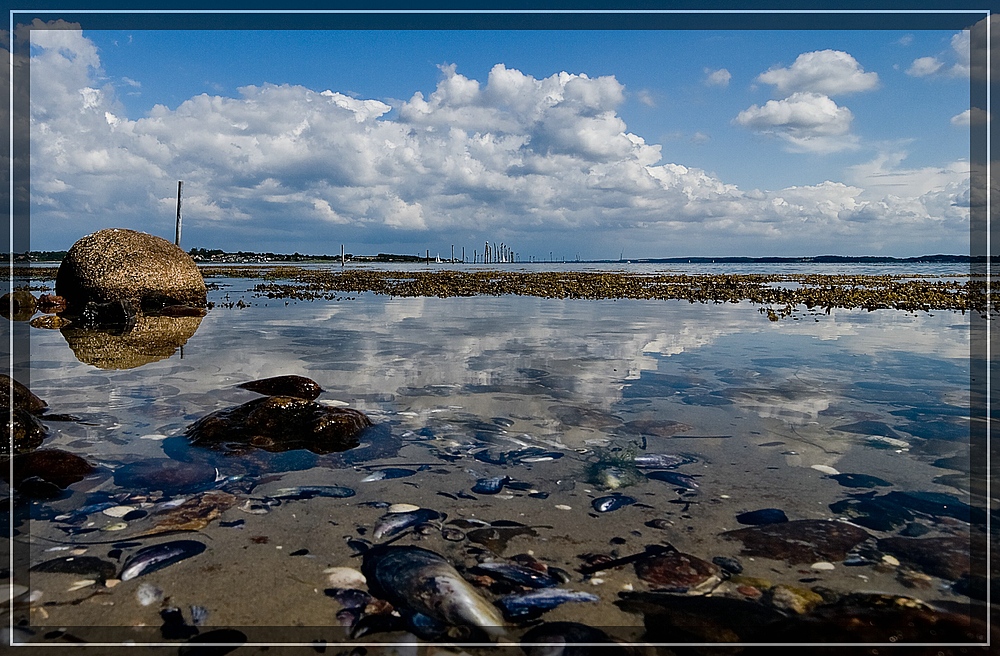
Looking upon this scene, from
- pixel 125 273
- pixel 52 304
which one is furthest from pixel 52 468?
pixel 52 304

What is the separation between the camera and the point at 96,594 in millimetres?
2482

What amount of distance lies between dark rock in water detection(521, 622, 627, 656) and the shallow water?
0.07m

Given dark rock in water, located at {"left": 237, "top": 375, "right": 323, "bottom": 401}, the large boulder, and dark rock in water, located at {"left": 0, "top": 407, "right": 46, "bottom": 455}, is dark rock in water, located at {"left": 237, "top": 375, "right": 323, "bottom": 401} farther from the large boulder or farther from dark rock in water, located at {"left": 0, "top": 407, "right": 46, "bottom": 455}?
the large boulder

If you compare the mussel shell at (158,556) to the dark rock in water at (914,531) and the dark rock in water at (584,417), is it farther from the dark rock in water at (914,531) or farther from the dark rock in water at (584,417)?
the dark rock in water at (914,531)

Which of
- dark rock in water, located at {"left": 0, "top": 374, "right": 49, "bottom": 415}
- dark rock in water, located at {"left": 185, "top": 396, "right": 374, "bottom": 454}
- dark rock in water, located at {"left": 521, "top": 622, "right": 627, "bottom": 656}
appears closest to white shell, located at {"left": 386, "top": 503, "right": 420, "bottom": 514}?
dark rock in water, located at {"left": 185, "top": 396, "right": 374, "bottom": 454}

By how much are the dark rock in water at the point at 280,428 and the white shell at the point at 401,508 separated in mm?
1132

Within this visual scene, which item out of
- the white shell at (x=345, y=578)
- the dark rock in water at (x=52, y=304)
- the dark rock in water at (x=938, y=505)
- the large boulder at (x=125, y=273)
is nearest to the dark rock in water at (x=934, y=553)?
the dark rock in water at (x=938, y=505)

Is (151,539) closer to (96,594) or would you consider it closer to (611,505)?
(96,594)

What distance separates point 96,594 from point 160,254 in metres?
18.0

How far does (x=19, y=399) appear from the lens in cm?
527

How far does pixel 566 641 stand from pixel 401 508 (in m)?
1.45

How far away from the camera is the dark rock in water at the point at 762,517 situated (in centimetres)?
323

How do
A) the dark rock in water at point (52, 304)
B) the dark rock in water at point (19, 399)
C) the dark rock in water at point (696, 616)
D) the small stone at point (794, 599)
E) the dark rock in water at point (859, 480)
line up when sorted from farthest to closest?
the dark rock in water at point (52, 304) → the dark rock in water at point (19, 399) → the dark rock in water at point (859, 480) → the small stone at point (794, 599) → the dark rock in water at point (696, 616)

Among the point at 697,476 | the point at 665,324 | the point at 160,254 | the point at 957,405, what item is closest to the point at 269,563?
the point at 697,476
